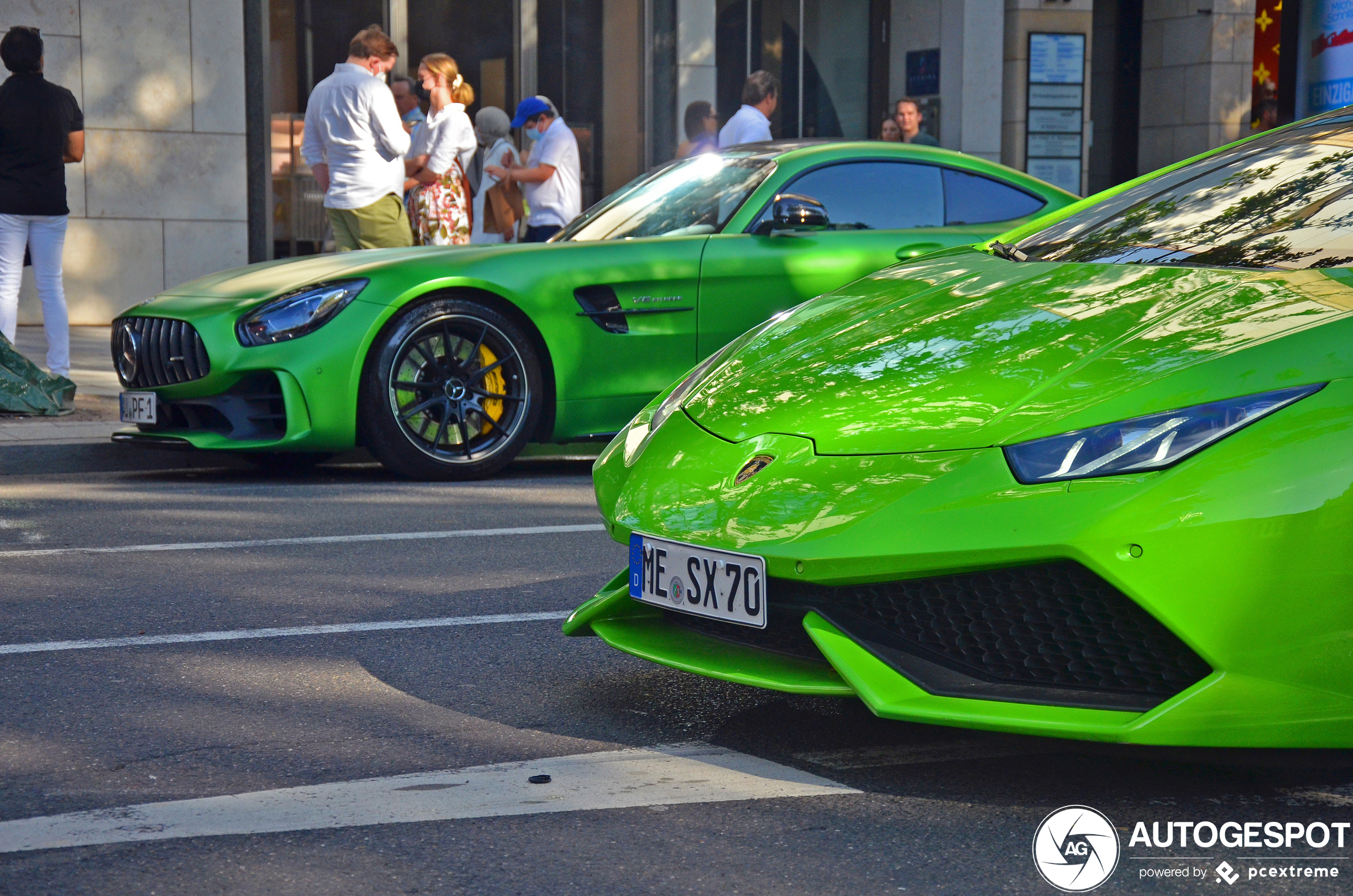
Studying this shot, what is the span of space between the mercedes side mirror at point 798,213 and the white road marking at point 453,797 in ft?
12.4

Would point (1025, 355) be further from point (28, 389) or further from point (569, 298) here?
point (28, 389)

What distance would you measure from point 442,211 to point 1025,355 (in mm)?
7764

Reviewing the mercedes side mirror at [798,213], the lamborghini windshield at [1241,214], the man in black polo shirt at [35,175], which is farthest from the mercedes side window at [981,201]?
the man in black polo shirt at [35,175]

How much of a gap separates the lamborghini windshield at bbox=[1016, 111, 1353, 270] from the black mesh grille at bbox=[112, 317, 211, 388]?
3887mm

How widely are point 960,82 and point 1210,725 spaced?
14951 mm

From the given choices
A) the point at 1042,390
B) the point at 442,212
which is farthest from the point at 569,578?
the point at 442,212

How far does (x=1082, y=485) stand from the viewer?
2.83m

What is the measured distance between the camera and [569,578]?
5023 mm

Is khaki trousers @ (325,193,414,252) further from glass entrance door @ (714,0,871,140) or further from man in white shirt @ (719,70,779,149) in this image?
glass entrance door @ (714,0,871,140)

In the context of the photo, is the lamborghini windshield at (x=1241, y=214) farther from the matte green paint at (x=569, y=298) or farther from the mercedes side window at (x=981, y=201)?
the mercedes side window at (x=981, y=201)

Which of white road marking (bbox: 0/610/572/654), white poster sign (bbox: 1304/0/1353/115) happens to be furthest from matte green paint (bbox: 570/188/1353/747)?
white poster sign (bbox: 1304/0/1353/115)

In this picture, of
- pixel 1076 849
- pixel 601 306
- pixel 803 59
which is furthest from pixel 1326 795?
pixel 803 59

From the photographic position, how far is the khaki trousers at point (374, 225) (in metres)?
9.74

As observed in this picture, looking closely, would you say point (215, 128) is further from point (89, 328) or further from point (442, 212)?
point (442, 212)
